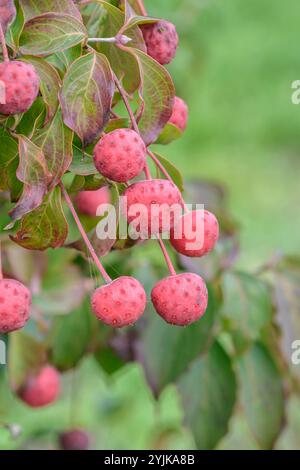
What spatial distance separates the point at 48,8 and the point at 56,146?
128 mm

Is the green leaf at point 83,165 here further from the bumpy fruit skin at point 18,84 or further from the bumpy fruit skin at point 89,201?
the bumpy fruit skin at point 89,201

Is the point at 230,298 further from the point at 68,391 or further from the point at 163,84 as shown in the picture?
the point at 68,391

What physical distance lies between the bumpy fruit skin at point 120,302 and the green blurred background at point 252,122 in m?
2.58

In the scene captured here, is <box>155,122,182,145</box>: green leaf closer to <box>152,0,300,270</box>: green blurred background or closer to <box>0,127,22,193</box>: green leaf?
<box>0,127,22,193</box>: green leaf

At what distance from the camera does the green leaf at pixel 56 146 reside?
791 mm

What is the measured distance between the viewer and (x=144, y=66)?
0.81m

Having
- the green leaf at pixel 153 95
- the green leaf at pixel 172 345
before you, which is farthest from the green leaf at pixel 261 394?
the green leaf at pixel 153 95

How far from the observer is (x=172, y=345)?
137 cm

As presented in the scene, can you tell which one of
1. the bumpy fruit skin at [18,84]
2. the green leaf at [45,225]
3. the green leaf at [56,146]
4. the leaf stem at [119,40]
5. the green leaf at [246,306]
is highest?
the leaf stem at [119,40]

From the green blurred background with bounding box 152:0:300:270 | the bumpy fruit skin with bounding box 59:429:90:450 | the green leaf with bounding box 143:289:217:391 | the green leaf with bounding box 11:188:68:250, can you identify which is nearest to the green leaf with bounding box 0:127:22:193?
the green leaf with bounding box 11:188:68:250

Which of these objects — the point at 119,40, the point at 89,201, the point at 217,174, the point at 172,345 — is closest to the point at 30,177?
the point at 119,40

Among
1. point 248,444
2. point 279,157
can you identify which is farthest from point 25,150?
point 279,157

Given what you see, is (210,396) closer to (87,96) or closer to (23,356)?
(23,356)

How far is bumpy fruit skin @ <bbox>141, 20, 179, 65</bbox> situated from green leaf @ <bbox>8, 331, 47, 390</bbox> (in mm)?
622
